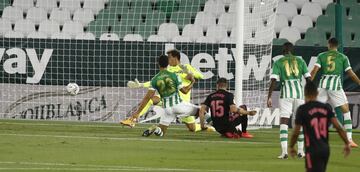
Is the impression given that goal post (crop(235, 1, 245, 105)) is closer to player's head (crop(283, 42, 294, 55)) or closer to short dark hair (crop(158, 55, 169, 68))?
short dark hair (crop(158, 55, 169, 68))

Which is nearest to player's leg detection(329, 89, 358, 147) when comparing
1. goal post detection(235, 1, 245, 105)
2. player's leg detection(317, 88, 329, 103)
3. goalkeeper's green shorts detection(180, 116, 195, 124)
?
player's leg detection(317, 88, 329, 103)

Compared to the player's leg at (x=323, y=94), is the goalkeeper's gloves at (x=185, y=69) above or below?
above

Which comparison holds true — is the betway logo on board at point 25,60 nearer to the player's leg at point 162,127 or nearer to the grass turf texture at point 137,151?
the grass turf texture at point 137,151

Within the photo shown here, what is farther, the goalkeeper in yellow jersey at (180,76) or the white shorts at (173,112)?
the goalkeeper in yellow jersey at (180,76)

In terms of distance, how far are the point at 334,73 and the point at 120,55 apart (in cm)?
954

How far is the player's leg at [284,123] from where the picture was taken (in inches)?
613

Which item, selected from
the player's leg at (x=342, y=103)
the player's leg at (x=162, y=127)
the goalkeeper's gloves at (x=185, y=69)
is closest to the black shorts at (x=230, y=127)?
the player's leg at (x=162, y=127)

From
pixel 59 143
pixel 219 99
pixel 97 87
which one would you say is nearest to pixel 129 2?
pixel 97 87

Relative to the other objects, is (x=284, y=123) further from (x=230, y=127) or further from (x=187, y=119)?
(x=187, y=119)

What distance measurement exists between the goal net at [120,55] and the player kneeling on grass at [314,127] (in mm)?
13987

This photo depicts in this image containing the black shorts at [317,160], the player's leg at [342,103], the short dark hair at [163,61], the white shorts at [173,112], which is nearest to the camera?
the black shorts at [317,160]

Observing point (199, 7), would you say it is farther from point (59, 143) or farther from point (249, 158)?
point (249, 158)

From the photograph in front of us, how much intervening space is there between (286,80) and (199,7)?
1267cm

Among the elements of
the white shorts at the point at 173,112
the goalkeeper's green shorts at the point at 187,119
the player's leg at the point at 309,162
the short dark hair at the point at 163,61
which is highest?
the short dark hair at the point at 163,61
